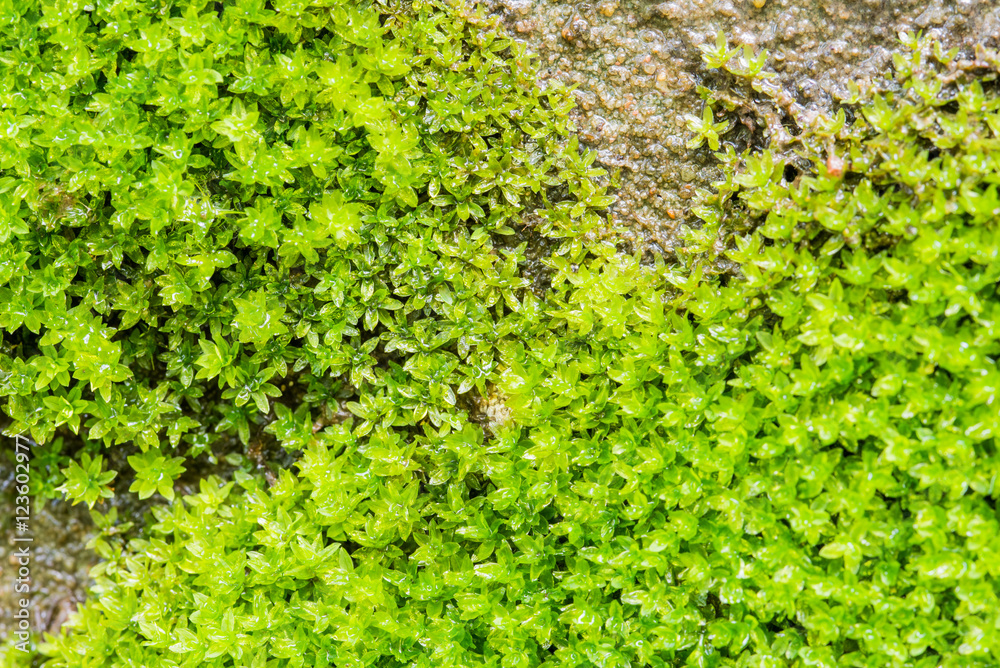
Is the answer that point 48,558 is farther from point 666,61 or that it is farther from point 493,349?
point 666,61

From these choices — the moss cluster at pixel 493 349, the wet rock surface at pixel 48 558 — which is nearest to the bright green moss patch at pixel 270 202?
the moss cluster at pixel 493 349

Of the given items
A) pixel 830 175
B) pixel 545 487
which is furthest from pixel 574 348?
pixel 830 175

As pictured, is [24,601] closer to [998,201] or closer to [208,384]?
[208,384]

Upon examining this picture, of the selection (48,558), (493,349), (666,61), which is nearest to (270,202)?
(493,349)

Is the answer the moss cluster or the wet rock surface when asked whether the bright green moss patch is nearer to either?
the moss cluster

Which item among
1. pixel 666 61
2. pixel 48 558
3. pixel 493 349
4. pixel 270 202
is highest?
pixel 666 61
